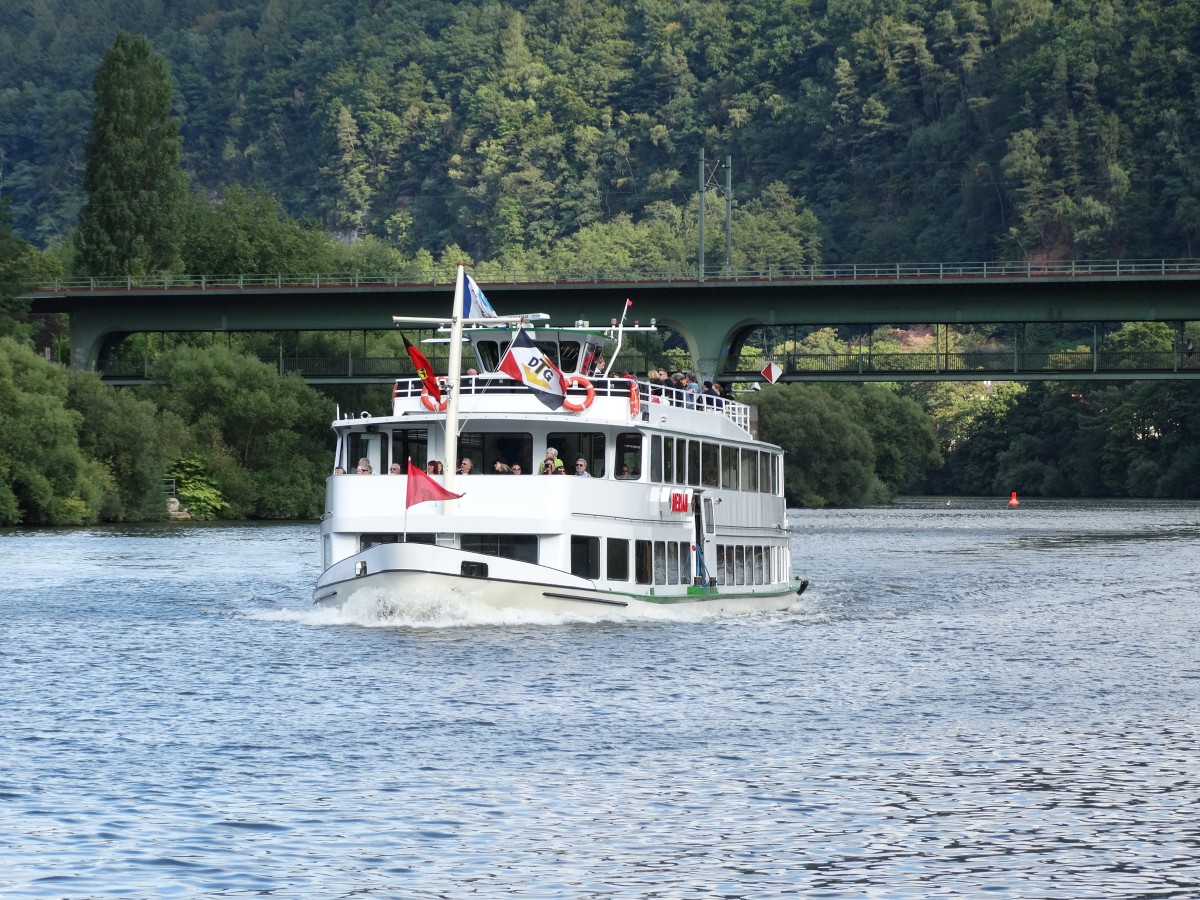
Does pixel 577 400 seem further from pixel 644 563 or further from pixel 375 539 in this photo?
pixel 375 539

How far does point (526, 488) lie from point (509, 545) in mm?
1619

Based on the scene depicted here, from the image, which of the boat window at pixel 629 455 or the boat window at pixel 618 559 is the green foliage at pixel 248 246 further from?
the boat window at pixel 618 559

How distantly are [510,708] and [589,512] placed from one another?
11.4 m

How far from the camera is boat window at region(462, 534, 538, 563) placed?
4453 cm

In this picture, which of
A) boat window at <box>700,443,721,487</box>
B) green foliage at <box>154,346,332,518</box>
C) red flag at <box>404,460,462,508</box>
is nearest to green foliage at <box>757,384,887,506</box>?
green foliage at <box>154,346,332,518</box>

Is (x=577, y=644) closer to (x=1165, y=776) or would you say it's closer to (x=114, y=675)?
(x=114, y=675)

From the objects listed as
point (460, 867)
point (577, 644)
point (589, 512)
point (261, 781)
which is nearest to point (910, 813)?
point (460, 867)

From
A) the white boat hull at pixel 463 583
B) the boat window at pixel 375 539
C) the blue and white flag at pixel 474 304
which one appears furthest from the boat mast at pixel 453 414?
the boat window at pixel 375 539

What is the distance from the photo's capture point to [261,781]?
27.2m

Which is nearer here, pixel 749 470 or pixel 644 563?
pixel 644 563

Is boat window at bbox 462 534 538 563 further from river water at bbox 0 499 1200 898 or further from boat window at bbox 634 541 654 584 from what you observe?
boat window at bbox 634 541 654 584

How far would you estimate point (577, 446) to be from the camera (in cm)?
4609

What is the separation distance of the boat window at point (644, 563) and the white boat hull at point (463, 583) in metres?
1.04

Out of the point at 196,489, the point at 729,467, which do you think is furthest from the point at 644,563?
the point at 196,489
